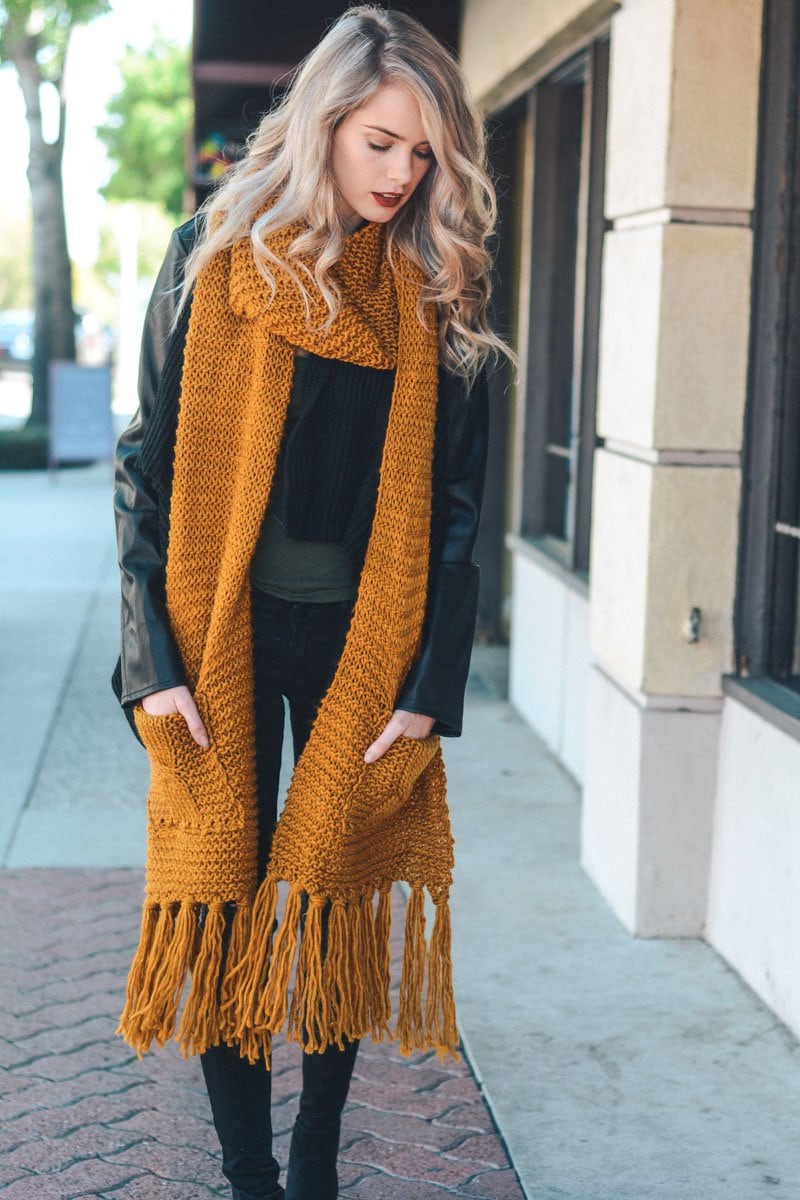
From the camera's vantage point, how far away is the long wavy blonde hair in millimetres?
2426

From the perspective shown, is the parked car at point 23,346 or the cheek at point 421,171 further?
the parked car at point 23,346

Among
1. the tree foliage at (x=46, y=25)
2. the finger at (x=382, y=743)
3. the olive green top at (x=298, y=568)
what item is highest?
the tree foliage at (x=46, y=25)

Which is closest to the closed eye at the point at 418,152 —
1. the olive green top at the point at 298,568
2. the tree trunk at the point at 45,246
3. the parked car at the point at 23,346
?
the olive green top at the point at 298,568

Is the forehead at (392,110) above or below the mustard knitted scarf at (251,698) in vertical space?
above

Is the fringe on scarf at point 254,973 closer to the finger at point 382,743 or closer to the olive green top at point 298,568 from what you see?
the finger at point 382,743

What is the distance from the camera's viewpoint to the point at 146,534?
2.57 m

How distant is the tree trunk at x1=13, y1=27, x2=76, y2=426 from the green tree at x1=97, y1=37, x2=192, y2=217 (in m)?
9.73

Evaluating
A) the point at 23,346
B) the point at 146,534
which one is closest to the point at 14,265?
the point at 23,346

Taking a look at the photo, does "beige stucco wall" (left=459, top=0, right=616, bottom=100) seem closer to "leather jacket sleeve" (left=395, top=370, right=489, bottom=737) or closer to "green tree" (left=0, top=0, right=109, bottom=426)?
"leather jacket sleeve" (left=395, top=370, right=489, bottom=737)

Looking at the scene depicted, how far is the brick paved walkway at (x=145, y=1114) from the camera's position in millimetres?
2951

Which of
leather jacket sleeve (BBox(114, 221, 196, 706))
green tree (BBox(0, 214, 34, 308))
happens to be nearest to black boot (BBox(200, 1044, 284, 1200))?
leather jacket sleeve (BBox(114, 221, 196, 706))

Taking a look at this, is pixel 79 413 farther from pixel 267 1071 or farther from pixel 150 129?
pixel 150 129

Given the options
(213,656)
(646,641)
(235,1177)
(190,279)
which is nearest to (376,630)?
(213,656)

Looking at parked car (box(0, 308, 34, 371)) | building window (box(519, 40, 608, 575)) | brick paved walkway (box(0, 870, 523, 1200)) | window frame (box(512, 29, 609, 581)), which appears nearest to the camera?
brick paved walkway (box(0, 870, 523, 1200))
